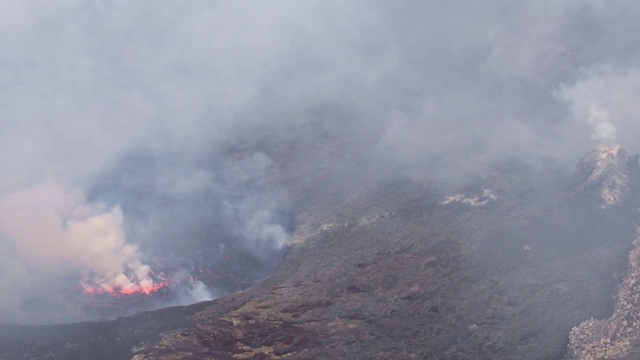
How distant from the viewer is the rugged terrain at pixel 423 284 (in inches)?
812

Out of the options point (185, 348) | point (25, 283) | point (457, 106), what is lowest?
point (185, 348)

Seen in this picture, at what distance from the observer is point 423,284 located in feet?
77.9

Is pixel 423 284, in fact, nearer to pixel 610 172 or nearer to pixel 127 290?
pixel 127 290

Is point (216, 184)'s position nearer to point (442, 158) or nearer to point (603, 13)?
point (442, 158)

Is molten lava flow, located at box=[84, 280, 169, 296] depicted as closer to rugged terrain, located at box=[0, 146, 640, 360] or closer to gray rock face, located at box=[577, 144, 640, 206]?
rugged terrain, located at box=[0, 146, 640, 360]

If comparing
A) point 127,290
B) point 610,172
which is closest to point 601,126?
point 610,172

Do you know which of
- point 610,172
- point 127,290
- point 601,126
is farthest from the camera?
point 601,126

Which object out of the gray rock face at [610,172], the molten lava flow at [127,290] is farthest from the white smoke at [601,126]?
the molten lava flow at [127,290]

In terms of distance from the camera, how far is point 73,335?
21906mm

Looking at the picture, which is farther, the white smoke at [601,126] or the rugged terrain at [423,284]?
the white smoke at [601,126]

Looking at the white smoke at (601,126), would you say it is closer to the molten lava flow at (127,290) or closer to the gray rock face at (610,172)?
the gray rock face at (610,172)

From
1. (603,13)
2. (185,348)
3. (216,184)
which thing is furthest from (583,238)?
(603,13)

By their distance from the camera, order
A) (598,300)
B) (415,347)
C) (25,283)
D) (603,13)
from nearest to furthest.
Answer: (415,347)
(598,300)
(25,283)
(603,13)

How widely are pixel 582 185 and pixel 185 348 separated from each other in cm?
1913
